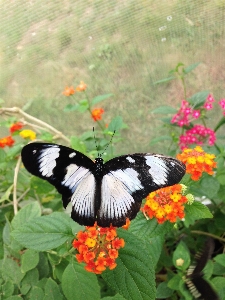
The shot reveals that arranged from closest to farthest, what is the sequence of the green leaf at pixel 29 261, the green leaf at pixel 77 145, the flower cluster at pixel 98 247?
1. the flower cluster at pixel 98 247
2. the green leaf at pixel 29 261
3. the green leaf at pixel 77 145

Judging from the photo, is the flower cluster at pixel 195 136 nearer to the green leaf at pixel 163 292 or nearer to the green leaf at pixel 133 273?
the green leaf at pixel 163 292

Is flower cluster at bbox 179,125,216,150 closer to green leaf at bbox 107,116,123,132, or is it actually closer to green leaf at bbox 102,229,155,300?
green leaf at bbox 107,116,123,132

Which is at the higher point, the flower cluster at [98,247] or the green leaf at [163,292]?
the flower cluster at [98,247]

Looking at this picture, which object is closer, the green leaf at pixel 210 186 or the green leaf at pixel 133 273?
the green leaf at pixel 133 273

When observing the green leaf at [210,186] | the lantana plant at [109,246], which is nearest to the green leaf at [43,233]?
the lantana plant at [109,246]

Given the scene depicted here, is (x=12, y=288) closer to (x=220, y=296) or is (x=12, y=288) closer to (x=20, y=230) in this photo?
(x=20, y=230)

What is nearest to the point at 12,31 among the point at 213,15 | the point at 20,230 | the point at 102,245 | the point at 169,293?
the point at 213,15

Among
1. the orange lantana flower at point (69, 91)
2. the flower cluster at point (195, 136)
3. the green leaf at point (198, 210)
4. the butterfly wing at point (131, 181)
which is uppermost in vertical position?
the orange lantana flower at point (69, 91)
